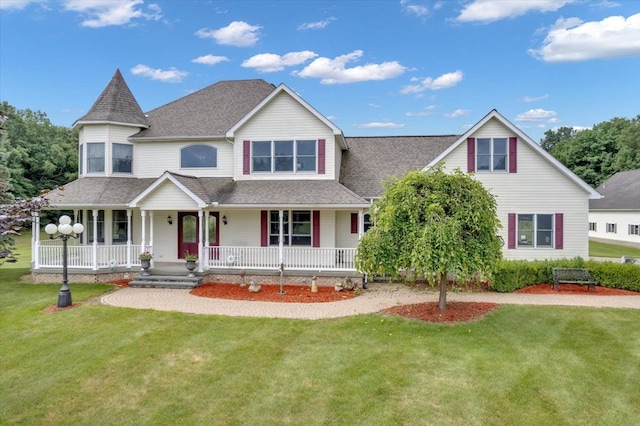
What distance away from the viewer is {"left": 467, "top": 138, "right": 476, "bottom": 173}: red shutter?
1630 cm

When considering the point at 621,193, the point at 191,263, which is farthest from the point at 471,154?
the point at 621,193

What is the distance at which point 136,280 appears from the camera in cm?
1498

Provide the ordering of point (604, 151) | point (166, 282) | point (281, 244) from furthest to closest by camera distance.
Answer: point (604, 151)
point (281, 244)
point (166, 282)

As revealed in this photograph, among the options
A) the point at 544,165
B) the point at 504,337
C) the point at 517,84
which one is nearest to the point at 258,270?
the point at 504,337

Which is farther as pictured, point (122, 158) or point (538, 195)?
point (122, 158)

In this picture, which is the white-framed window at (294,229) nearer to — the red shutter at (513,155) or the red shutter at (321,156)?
the red shutter at (321,156)

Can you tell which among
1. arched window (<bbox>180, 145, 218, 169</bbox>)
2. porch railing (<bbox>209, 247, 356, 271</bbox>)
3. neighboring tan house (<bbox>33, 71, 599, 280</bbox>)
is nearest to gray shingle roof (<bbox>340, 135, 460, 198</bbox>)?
neighboring tan house (<bbox>33, 71, 599, 280</bbox>)

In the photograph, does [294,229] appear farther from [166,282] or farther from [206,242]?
[166,282]

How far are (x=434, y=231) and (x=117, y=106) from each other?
54.4 ft

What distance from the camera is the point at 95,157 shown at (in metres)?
17.7

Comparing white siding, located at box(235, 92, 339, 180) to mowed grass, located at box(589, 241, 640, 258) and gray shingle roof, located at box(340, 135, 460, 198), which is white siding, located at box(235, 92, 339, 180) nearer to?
gray shingle roof, located at box(340, 135, 460, 198)

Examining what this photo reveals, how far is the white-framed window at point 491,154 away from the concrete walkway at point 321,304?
5.75 meters

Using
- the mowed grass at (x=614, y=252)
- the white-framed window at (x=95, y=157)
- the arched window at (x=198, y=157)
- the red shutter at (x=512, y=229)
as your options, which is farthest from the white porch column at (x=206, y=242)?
the mowed grass at (x=614, y=252)

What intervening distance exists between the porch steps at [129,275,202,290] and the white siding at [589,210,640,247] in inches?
1532
